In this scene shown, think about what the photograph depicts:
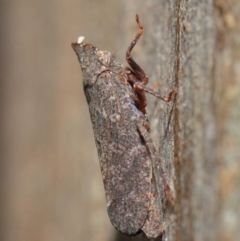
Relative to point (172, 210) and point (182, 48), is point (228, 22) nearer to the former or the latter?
point (182, 48)

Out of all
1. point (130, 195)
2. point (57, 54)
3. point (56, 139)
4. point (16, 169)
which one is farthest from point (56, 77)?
point (130, 195)

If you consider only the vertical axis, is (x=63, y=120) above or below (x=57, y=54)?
below

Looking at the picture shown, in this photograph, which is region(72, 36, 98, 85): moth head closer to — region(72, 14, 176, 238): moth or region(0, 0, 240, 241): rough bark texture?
region(72, 14, 176, 238): moth

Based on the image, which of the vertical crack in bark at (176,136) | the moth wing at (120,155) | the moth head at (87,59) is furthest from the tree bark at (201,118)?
the moth head at (87,59)

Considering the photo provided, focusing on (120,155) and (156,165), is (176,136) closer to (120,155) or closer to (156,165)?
(156,165)

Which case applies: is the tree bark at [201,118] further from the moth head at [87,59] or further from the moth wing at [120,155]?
the moth head at [87,59]

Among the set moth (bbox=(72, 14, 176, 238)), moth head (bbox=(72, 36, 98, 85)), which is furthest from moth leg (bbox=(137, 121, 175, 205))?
moth head (bbox=(72, 36, 98, 85))

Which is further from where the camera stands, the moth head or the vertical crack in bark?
the moth head
